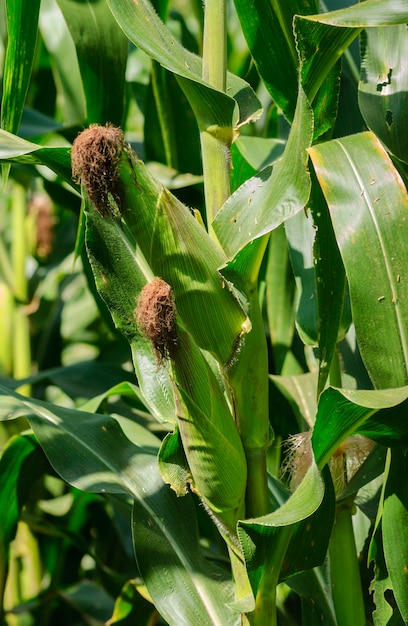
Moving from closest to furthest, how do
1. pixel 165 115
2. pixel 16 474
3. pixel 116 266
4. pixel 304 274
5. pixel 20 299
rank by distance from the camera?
pixel 116 266 → pixel 304 274 → pixel 16 474 → pixel 165 115 → pixel 20 299

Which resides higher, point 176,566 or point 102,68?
point 102,68

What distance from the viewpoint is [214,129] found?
0.73 meters

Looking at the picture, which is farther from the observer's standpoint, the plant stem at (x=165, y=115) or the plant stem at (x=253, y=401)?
the plant stem at (x=165, y=115)

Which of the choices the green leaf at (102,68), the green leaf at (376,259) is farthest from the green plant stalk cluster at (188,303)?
the green leaf at (102,68)

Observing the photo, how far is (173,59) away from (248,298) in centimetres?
23

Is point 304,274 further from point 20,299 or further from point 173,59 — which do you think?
point 20,299

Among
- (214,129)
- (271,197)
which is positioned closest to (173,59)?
(214,129)

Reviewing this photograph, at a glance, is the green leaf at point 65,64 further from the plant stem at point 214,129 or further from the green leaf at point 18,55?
the plant stem at point 214,129

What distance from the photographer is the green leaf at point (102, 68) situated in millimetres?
997

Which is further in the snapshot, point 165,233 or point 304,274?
point 304,274

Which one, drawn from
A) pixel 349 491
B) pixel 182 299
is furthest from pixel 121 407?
pixel 182 299

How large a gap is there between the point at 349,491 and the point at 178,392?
0.26 m

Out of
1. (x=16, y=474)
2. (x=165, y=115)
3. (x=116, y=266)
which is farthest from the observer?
(x=165, y=115)

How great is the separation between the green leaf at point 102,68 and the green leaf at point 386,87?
1.08 feet
